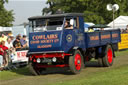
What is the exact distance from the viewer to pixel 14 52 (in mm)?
16047

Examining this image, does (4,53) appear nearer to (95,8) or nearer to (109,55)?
(109,55)

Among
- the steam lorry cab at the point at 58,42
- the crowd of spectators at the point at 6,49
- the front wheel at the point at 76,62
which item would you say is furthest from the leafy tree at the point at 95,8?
the front wheel at the point at 76,62

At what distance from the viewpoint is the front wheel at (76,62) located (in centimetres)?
1191

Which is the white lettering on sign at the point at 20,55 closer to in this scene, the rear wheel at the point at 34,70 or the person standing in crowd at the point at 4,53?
the person standing in crowd at the point at 4,53

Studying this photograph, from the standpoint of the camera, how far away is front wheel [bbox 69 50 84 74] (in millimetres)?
11908

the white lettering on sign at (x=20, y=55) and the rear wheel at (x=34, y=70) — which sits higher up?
the white lettering on sign at (x=20, y=55)

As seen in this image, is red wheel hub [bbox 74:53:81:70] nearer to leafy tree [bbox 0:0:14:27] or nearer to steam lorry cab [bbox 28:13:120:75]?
steam lorry cab [bbox 28:13:120:75]

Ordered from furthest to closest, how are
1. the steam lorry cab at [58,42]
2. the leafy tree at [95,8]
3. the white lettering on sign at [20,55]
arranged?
the leafy tree at [95,8], the white lettering on sign at [20,55], the steam lorry cab at [58,42]

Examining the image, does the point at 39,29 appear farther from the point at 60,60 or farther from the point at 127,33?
the point at 127,33

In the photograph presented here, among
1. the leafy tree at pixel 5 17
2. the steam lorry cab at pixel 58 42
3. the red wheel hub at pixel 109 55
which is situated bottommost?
the red wheel hub at pixel 109 55

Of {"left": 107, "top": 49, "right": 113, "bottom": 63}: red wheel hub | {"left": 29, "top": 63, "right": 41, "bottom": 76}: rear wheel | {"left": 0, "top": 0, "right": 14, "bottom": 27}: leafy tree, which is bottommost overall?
{"left": 29, "top": 63, "right": 41, "bottom": 76}: rear wheel

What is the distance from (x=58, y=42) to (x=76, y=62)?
1.21m

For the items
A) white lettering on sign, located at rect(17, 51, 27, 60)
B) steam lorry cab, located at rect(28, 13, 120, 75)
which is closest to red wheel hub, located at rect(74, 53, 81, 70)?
steam lorry cab, located at rect(28, 13, 120, 75)

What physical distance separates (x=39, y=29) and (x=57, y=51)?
4.85 feet
